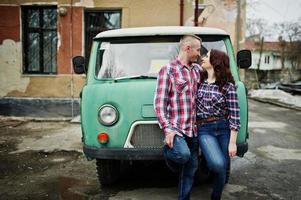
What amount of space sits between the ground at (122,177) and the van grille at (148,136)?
30.5 inches

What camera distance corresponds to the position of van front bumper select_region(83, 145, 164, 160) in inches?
166

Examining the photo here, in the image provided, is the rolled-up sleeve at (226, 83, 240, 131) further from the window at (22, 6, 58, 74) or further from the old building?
the window at (22, 6, 58, 74)

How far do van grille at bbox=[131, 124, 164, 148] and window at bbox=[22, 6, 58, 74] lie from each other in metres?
8.47

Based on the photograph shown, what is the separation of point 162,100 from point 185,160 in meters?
0.58

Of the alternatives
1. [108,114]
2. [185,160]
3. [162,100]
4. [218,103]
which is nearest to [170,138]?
[185,160]

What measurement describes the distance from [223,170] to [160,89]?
967mm

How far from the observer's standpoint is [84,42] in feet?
39.2

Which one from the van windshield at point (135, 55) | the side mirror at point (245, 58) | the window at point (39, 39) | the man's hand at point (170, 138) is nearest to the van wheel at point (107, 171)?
the van windshield at point (135, 55)

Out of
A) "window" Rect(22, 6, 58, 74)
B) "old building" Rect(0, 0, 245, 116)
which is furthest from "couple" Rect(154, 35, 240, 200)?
"window" Rect(22, 6, 58, 74)

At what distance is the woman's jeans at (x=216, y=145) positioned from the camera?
3.66 metres

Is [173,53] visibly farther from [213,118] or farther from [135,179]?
[135,179]

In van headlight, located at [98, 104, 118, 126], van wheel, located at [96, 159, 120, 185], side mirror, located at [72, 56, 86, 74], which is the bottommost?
van wheel, located at [96, 159, 120, 185]

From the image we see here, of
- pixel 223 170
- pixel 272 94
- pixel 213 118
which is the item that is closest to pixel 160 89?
pixel 213 118

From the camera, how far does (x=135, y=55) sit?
4840mm
